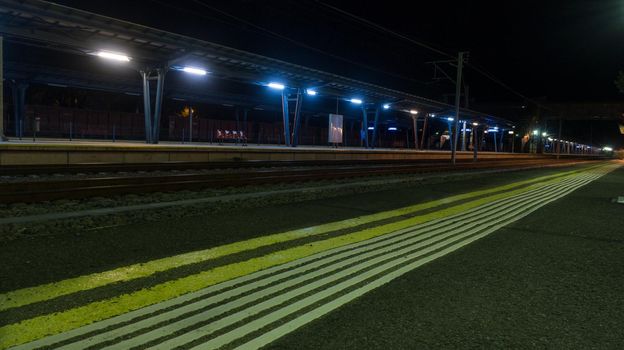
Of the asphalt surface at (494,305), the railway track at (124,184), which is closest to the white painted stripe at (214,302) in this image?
the asphalt surface at (494,305)

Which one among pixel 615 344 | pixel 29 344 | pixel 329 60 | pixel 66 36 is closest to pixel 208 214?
pixel 29 344

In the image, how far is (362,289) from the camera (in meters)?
4.82

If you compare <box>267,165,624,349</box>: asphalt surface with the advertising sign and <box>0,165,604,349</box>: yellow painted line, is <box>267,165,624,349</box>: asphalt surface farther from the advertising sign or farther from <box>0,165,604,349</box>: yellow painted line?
the advertising sign

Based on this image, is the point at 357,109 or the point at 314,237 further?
the point at 357,109

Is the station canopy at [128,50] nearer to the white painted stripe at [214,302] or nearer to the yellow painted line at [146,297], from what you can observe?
→ the yellow painted line at [146,297]

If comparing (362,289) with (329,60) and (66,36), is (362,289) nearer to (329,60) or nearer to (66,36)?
(66,36)

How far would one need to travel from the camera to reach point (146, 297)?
4477 millimetres

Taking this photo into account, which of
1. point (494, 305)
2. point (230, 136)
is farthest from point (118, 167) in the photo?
point (230, 136)

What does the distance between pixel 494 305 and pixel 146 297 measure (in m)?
3.38

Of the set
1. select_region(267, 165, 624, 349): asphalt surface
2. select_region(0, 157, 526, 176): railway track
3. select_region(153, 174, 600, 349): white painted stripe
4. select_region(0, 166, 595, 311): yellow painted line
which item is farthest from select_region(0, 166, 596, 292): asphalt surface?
select_region(0, 157, 526, 176): railway track

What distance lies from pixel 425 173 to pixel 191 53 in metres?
13.3

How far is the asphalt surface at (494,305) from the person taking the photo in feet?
11.8

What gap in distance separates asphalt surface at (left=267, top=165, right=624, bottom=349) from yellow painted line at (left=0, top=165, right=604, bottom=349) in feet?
5.12

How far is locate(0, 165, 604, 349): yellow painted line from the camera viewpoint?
361 centimetres
